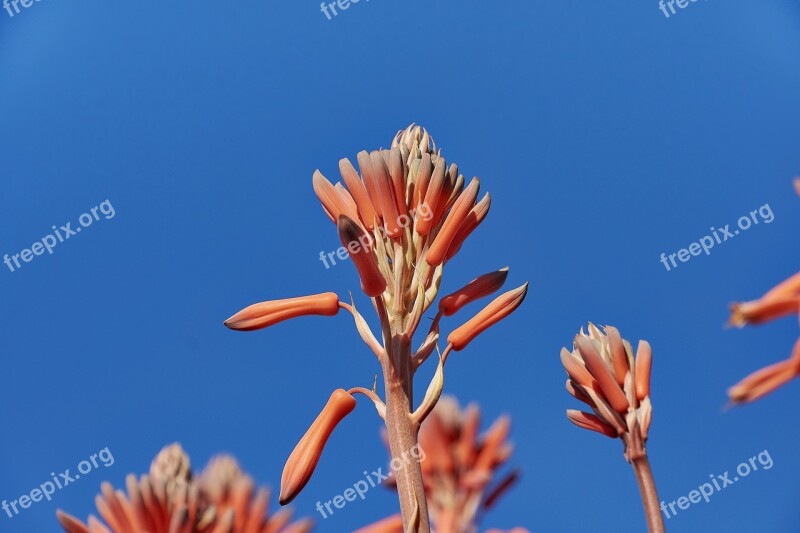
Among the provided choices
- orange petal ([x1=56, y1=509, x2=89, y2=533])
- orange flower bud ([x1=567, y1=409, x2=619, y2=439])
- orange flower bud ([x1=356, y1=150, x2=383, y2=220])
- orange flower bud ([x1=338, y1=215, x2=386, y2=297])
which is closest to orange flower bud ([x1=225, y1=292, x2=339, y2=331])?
orange flower bud ([x1=338, y1=215, x2=386, y2=297])

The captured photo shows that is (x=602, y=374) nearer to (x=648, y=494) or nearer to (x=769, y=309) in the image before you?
(x=648, y=494)

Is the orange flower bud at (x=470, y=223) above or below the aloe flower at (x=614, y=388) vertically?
above

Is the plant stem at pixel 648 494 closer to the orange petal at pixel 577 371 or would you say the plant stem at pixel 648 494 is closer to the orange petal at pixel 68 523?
the orange petal at pixel 577 371

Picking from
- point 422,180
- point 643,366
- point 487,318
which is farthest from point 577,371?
point 422,180

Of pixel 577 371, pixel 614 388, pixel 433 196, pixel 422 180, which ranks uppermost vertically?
pixel 422 180

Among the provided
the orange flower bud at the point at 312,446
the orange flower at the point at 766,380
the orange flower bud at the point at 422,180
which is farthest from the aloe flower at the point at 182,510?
the orange flower at the point at 766,380

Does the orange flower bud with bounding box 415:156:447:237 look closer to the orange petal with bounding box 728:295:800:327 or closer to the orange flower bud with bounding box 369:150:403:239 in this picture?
the orange flower bud with bounding box 369:150:403:239

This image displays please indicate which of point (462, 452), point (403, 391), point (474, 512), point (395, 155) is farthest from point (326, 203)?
point (474, 512)
